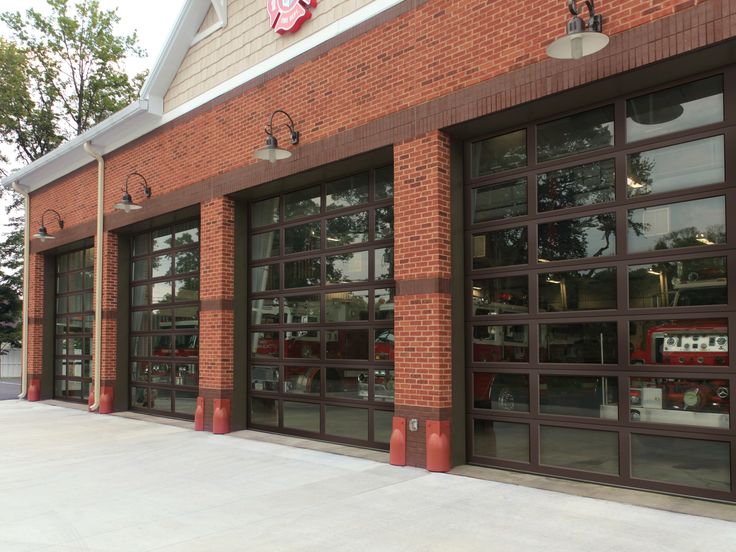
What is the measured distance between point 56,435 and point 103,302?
4.28m

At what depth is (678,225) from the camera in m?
6.14

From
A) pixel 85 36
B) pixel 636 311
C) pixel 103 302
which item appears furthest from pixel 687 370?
pixel 85 36

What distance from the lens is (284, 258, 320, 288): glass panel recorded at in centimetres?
1000

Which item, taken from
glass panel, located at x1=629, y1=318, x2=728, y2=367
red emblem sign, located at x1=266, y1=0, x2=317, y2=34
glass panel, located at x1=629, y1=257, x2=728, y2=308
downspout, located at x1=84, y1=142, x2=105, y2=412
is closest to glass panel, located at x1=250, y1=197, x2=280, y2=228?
red emblem sign, located at x1=266, y1=0, x2=317, y2=34

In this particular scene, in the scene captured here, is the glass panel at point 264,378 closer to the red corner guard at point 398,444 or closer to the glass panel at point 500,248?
the red corner guard at point 398,444

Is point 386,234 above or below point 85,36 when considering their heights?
below

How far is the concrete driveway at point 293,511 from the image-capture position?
4902 millimetres

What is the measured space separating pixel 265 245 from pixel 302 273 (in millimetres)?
1320

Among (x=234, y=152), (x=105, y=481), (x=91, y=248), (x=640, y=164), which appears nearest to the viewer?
(x=640, y=164)

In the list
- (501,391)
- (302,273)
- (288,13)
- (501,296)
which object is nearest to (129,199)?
(302,273)

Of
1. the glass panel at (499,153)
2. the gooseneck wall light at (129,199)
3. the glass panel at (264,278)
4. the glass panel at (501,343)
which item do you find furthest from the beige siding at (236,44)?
the glass panel at (501,343)

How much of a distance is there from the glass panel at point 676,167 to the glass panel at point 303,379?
5.62 metres

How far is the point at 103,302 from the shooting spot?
14516mm

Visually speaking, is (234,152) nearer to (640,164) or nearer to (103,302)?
(103,302)
